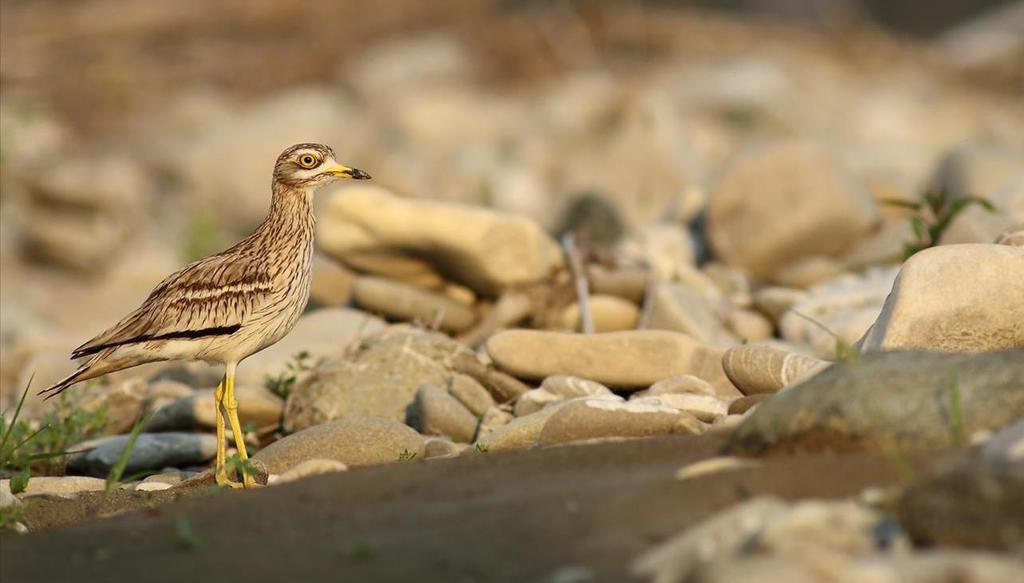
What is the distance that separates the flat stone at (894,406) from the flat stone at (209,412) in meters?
3.88

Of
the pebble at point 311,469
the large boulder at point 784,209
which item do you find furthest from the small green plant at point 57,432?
the large boulder at point 784,209

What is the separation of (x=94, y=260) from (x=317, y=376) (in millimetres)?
9290

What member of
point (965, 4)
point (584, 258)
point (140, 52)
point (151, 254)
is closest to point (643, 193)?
point (151, 254)

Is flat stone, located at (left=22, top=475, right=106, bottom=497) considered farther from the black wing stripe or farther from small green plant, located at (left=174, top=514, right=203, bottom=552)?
small green plant, located at (left=174, top=514, right=203, bottom=552)

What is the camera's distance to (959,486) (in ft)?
12.5

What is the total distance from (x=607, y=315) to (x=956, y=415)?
513 centimetres

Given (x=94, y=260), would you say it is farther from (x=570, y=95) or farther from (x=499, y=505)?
(x=499, y=505)

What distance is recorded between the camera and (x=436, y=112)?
23.0m

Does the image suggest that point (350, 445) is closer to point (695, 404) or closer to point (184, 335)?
point (184, 335)

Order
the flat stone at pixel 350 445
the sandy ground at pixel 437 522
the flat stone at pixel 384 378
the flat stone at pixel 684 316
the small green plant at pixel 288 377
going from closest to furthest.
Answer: the sandy ground at pixel 437 522
the flat stone at pixel 350 445
the flat stone at pixel 384 378
the small green plant at pixel 288 377
the flat stone at pixel 684 316

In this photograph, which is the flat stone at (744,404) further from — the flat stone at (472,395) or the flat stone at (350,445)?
the flat stone at (472,395)

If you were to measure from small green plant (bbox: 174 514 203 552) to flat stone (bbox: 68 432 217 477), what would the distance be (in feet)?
9.03

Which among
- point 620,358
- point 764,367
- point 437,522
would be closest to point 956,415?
point 437,522

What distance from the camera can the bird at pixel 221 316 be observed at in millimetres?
6809
